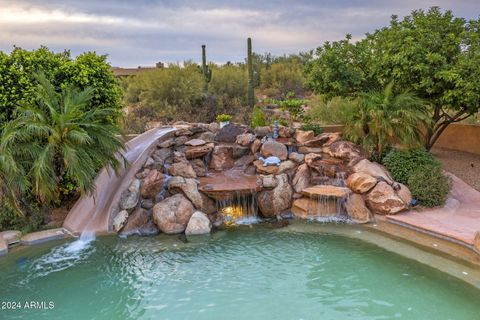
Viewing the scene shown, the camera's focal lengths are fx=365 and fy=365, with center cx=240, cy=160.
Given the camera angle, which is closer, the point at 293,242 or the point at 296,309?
the point at 296,309

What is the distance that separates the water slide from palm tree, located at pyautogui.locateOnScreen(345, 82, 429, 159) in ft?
17.5

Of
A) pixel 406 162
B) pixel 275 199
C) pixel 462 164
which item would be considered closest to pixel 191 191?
pixel 275 199

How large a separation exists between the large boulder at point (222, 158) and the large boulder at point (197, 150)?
20 centimetres

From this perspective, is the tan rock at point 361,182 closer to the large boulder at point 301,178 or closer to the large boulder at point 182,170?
the large boulder at point 301,178

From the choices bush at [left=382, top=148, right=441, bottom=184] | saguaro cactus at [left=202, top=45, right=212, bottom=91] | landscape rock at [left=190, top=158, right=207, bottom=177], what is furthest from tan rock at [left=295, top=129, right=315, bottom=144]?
saguaro cactus at [left=202, top=45, right=212, bottom=91]

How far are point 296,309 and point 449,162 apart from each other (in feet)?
25.3

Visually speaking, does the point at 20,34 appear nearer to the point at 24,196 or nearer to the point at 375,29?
the point at 24,196

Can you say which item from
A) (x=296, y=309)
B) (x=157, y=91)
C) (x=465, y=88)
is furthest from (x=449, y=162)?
(x=157, y=91)

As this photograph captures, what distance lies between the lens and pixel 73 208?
7836 mm

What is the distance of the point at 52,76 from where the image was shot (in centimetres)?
784

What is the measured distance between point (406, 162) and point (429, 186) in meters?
0.87

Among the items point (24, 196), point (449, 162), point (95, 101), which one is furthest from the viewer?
point (449, 162)

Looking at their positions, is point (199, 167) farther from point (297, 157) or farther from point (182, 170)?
point (297, 157)

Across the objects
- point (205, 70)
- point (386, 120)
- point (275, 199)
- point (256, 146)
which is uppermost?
point (205, 70)
